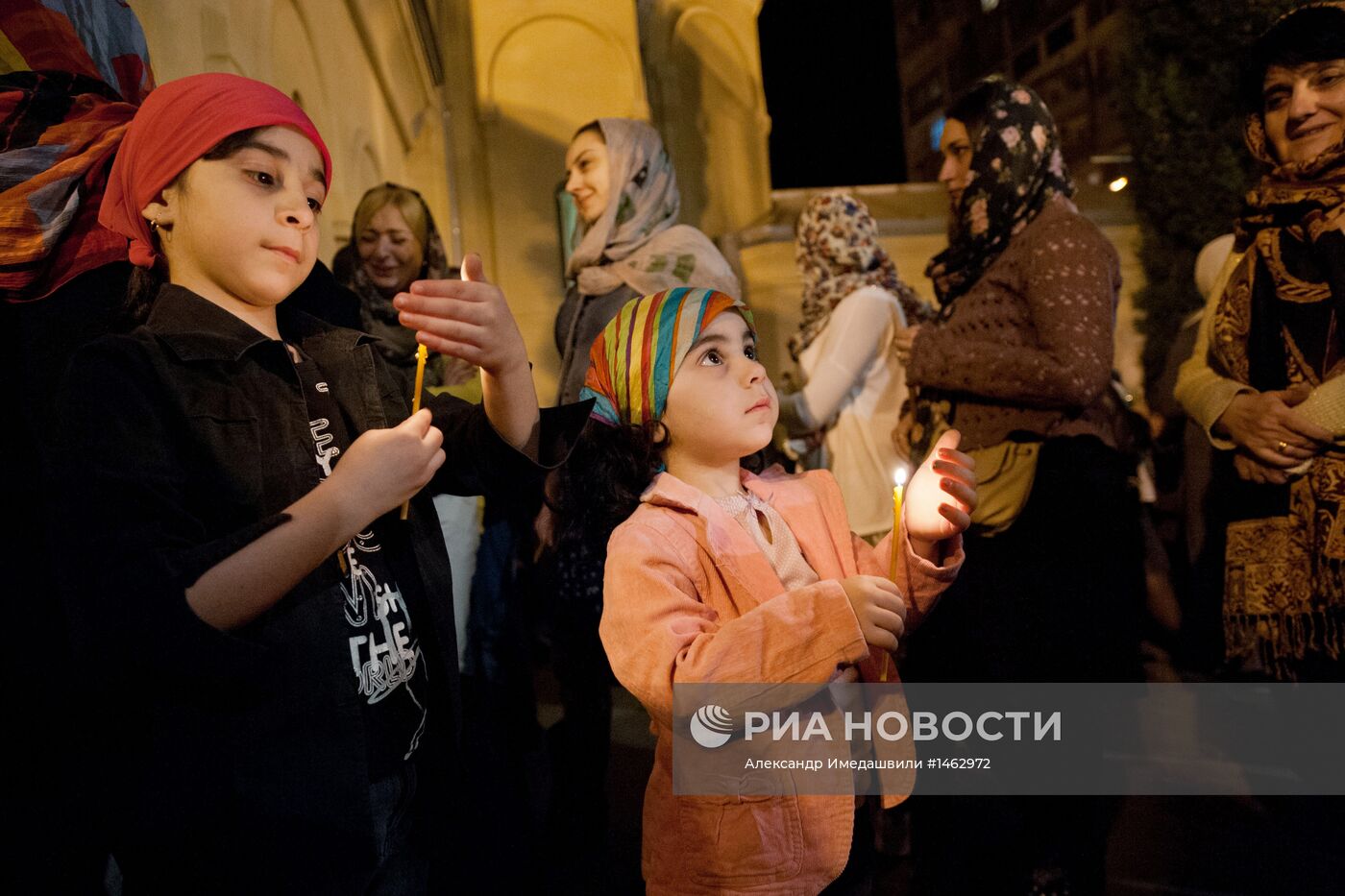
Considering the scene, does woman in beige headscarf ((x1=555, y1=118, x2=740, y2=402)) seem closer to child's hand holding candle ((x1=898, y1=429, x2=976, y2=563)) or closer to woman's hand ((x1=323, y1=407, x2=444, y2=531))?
child's hand holding candle ((x1=898, y1=429, x2=976, y2=563))

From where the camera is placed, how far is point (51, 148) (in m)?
1.32

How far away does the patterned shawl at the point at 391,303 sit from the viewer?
2939 mm

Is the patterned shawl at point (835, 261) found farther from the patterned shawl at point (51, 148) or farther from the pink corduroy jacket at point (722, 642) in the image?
the patterned shawl at point (51, 148)

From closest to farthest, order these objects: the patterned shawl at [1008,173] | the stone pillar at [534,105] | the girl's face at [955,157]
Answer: the patterned shawl at [1008,173] → the girl's face at [955,157] → the stone pillar at [534,105]

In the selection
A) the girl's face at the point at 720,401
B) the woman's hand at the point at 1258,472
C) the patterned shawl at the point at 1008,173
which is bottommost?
the woman's hand at the point at 1258,472

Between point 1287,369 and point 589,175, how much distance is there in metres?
1.89

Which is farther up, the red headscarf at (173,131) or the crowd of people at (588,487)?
the red headscarf at (173,131)

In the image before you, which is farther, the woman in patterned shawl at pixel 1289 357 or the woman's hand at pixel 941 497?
the woman in patterned shawl at pixel 1289 357

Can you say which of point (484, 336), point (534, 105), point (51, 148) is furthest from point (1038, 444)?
point (534, 105)

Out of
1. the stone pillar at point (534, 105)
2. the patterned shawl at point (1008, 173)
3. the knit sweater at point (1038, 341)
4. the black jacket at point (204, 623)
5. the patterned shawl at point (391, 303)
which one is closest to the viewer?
the black jacket at point (204, 623)

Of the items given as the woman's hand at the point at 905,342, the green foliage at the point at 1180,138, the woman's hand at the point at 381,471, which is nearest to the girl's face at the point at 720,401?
the woman's hand at the point at 381,471

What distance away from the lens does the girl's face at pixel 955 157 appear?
8.34ft

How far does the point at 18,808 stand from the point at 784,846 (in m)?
1.11

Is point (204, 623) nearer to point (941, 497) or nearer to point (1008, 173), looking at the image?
point (941, 497)
